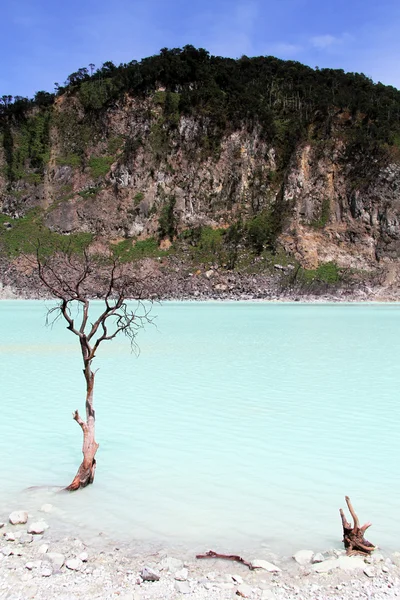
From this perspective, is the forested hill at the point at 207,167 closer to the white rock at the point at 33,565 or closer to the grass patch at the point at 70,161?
the grass patch at the point at 70,161

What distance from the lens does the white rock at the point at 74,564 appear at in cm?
543

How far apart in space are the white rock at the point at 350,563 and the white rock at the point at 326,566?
5 centimetres

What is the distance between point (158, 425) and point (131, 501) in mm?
3836

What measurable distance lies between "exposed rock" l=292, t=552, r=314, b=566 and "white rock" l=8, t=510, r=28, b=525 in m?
3.23

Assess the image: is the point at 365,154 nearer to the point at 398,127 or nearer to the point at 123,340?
the point at 398,127

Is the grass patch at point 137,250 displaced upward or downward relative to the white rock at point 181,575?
upward

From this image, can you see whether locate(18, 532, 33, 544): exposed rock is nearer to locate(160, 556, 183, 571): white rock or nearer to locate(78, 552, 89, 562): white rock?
locate(78, 552, 89, 562): white rock

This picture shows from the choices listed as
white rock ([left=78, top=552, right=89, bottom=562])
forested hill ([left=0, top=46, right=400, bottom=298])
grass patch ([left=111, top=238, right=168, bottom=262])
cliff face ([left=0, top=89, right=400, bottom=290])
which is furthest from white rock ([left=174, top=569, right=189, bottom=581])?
grass patch ([left=111, top=238, right=168, bottom=262])

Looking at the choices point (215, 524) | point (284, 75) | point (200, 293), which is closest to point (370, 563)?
Result: point (215, 524)

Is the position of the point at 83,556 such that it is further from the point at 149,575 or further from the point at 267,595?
the point at 267,595

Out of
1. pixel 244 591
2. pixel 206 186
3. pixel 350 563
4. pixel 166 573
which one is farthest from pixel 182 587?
pixel 206 186

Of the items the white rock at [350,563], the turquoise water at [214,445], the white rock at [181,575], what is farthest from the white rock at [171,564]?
the white rock at [350,563]

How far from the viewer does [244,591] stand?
198 inches

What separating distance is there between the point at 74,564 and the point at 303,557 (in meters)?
2.41
